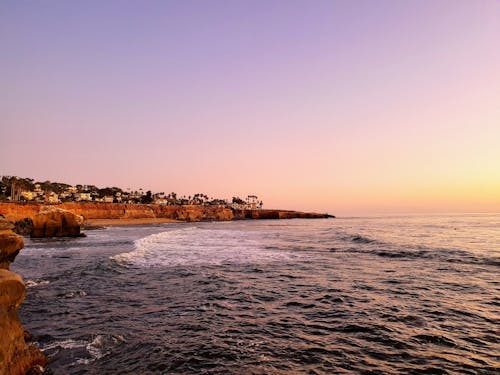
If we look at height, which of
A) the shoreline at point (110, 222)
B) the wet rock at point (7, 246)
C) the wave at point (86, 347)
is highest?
the wet rock at point (7, 246)

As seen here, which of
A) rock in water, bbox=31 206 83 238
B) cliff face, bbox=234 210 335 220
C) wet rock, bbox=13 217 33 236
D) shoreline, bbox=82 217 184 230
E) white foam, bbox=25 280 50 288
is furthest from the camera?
cliff face, bbox=234 210 335 220

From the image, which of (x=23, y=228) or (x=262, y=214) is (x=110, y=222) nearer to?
(x=23, y=228)

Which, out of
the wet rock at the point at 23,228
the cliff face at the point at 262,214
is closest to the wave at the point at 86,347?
the wet rock at the point at 23,228

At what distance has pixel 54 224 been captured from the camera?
45281mm

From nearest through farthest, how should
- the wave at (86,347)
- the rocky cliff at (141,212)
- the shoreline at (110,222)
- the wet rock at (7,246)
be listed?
the wave at (86,347), the wet rock at (7,246), the rocky cliff at (141,212), the shoreline at (110,222)

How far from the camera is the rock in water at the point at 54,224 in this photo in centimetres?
4419

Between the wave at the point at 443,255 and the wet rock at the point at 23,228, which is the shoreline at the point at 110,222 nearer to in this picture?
the wet rock at the point at 23,228

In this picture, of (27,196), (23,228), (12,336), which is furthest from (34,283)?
(27,196)

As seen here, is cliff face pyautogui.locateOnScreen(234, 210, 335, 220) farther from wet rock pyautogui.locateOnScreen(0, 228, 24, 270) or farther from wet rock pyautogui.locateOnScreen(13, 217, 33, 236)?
wet rock pyautogui.locateOnScreen(0, 228, 24, 270)

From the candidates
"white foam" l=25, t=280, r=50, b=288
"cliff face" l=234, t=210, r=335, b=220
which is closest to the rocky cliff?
"cliff face" l=234, t=210, r=335, b=220

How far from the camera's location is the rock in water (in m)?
44.2

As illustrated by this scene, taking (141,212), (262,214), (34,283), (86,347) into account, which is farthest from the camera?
(262,214)

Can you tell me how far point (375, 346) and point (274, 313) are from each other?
3.68 meters

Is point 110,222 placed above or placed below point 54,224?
below
